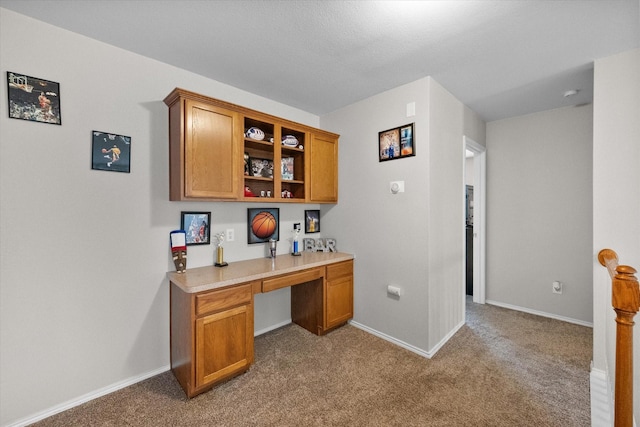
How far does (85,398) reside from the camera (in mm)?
1865

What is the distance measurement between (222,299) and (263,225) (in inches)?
39.0

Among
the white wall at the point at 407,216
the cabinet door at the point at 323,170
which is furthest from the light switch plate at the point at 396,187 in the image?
the cabinet door at the point at 323,170

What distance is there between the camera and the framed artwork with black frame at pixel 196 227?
2.32 m

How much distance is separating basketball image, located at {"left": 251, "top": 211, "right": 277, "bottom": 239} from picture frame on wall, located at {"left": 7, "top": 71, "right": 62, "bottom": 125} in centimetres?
161

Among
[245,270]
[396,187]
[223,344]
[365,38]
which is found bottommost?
[223,344]

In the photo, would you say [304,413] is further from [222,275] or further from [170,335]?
[170,335]

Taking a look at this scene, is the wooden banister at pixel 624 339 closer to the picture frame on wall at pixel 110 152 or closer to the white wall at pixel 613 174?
the white wall at pixel 613 174

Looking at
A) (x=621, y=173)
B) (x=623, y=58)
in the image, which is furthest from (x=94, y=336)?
(x=623, y=58)

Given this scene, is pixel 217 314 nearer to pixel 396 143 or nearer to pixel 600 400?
pixel 396 143

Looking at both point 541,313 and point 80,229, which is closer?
point 80,229

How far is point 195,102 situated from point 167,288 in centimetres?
151

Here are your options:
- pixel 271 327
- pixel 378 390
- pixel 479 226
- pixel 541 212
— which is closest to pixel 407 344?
pixel 378 390

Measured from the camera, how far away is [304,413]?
1761mm

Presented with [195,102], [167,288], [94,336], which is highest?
[195,102]
